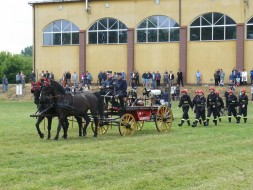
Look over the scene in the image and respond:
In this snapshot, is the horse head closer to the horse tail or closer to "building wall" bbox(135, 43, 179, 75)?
the horse tail

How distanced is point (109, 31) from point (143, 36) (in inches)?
132

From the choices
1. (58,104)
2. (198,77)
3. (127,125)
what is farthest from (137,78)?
(58,104)

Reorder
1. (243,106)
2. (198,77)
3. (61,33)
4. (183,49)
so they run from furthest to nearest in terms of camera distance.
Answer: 1. (61,33)
2. (183,49)
3. (198,77)
4. (243,106)

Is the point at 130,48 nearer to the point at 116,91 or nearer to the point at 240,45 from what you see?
the point at 240,45

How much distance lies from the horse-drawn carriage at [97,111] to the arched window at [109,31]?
34591 mm

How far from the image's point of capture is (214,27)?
55.3m

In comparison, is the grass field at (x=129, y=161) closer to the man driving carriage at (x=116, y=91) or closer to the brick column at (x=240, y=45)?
the man driving carriage at (x=116, y=91)

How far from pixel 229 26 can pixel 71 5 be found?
50.6ft

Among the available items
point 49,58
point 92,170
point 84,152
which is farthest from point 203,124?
point 49,58

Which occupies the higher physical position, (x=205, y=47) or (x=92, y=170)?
(x=205, y=47)

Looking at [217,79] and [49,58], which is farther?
[49,58]

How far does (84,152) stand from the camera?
1669 centimetres

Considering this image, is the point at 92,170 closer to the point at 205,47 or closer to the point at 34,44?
the point at 205,47

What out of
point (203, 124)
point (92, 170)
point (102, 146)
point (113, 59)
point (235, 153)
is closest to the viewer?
point (92, 170)
